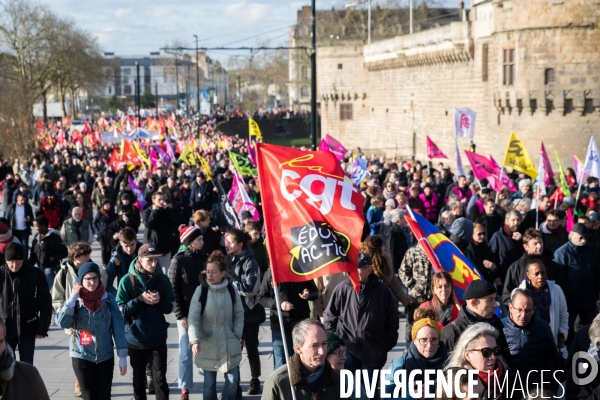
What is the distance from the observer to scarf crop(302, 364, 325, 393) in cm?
496

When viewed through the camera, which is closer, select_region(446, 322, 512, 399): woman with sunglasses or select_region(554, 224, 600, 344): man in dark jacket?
select_region(446, 322, 512, 399): woman with sunglasses

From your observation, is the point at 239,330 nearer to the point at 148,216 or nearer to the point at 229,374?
the point at 229,374

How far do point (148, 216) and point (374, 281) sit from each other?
5951 mm

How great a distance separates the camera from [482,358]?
4.80 meters

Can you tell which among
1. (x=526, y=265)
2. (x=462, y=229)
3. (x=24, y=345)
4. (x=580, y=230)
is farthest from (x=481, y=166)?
(x=24, y=345)

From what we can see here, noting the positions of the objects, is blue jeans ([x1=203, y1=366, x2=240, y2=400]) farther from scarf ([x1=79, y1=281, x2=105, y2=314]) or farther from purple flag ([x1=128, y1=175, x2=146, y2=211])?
purple flag ([x1=128, y1=175, x2=146, y2=211])

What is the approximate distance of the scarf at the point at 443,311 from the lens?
6.80m

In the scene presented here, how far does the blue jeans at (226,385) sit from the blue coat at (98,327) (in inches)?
27.1

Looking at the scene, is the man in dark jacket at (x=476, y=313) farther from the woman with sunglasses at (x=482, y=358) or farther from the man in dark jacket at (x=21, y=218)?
the man in dark jacket at (x=21, y=218)

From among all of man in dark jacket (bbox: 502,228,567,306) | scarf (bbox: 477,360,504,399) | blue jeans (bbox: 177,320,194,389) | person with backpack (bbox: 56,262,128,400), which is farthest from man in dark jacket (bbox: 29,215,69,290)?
scarf (bbox: 477,360,504,399)

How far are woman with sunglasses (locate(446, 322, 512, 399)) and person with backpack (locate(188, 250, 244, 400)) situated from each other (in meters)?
2.60

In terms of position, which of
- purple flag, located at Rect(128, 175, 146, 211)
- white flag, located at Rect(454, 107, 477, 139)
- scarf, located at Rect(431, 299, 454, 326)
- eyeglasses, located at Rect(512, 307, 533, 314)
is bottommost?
purple flag, located at Rect(128, 175, 146, 211)

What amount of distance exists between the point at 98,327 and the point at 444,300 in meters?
2.45

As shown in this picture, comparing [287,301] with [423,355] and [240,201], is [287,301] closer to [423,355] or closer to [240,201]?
[423,355]
